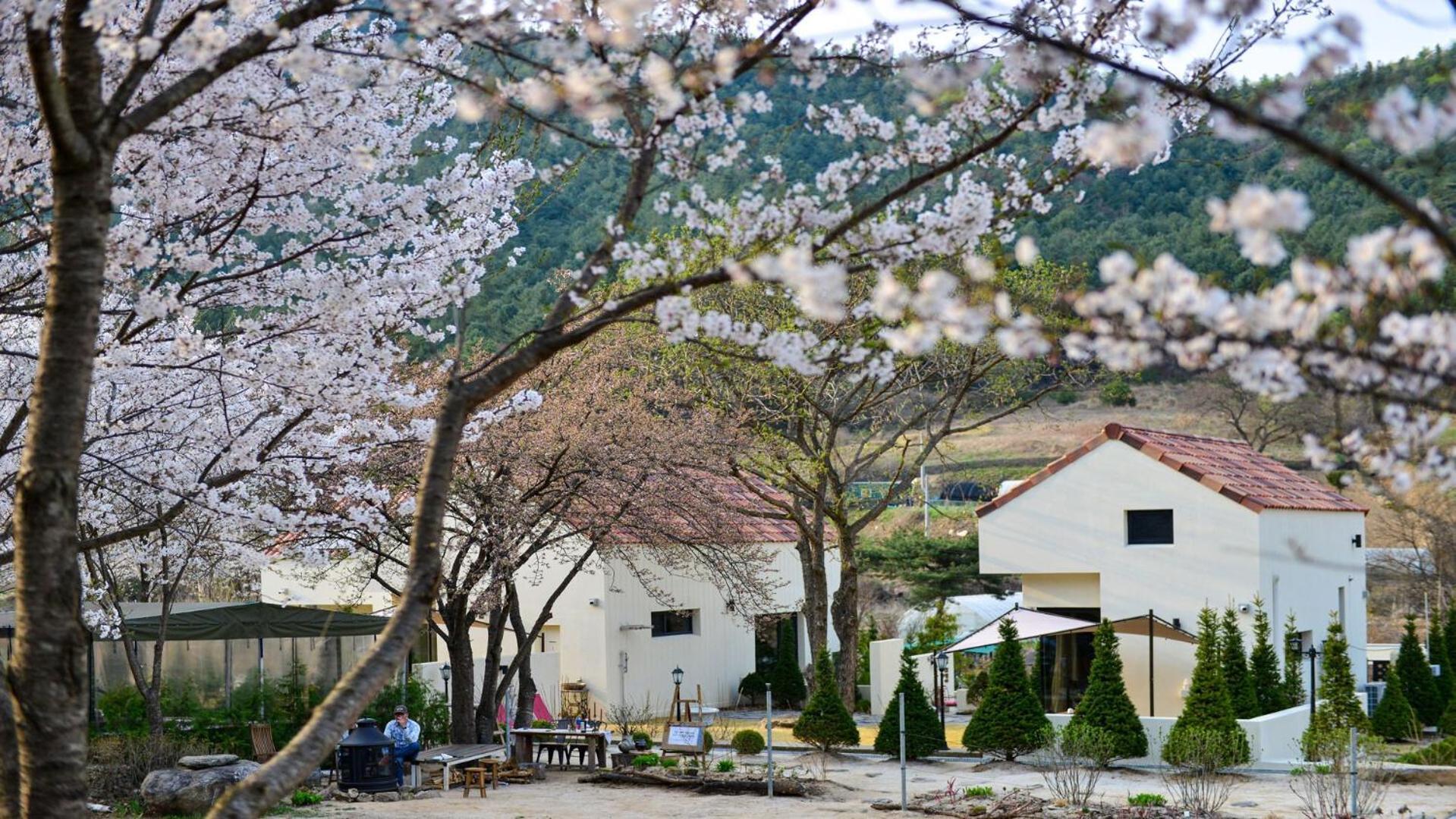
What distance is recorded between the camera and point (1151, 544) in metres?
23.6

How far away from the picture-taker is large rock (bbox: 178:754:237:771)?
15.1 meters

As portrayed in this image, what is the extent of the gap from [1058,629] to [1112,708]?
2905 mm

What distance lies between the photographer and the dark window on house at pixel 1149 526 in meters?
23.6

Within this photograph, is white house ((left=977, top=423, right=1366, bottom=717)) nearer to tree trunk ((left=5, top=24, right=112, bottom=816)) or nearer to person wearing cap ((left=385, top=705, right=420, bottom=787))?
person wearing cap ((left=385, top=705, right=420, bottom=787))

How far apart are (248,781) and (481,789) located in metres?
12.5

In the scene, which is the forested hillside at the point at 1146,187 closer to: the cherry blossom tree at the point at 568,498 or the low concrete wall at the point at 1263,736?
the cherry blossom tree at the point at 568,498

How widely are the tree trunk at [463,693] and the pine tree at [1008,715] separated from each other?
686 centimetres

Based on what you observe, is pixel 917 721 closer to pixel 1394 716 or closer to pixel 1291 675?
pixel 1291 675

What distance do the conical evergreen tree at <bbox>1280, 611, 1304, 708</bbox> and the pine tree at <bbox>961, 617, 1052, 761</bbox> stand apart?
4.48 metres

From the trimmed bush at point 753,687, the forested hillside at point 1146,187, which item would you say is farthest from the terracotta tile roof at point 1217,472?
the trimmed bush at point 753,687

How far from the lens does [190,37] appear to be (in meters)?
4.83

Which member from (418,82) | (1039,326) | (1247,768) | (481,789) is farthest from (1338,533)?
(1039,326)

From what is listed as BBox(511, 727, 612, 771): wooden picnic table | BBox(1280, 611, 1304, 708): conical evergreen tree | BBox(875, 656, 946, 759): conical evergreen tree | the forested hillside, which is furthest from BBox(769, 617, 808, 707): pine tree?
BBox(511, 727, 612, 771): wooden picnic table

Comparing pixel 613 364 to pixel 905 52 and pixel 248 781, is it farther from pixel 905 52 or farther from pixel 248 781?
pixel 248 781
